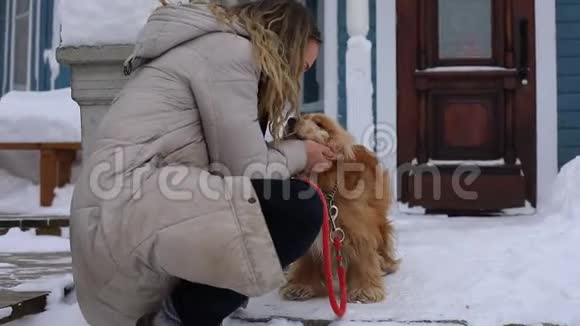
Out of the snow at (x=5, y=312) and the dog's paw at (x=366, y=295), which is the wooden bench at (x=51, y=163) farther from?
the dog's paw at (x=366, y=295)

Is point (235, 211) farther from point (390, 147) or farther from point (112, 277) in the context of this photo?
point (390, 147)

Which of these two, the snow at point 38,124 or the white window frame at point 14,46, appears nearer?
the snow at point 38,124

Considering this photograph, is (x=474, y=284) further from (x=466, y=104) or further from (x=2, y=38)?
(x=2, y=38)

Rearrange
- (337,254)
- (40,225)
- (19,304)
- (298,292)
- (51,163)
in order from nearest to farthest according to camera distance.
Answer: (19,304)
(337,254)
(298,292)
(40,225)
(51,163)

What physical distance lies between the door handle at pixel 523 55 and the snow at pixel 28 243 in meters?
3.24

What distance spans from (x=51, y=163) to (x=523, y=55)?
353 cm

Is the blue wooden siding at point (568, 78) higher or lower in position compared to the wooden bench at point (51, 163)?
higher

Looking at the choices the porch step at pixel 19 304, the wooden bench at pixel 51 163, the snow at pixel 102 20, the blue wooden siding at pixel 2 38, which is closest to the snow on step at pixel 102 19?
the snow at pixel 102 20

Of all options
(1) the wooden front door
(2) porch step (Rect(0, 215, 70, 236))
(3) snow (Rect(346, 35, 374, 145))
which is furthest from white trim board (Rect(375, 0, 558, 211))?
(2) porch step (Rect(0, 215, 70, 236))

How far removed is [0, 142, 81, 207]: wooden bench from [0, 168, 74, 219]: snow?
60 millimetres

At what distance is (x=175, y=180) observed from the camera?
1.44m

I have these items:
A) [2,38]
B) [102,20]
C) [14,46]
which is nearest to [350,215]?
[102,20]

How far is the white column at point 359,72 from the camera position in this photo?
4145 mm

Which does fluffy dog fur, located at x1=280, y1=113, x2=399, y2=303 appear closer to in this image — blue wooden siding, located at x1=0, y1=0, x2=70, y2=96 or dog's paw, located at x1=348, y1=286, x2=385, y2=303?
dog's paw, located at x1=348, y1=286, x2=385, y2=303
